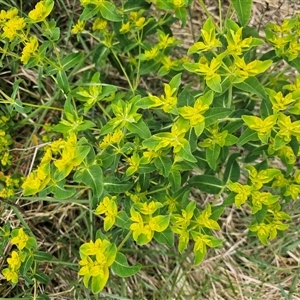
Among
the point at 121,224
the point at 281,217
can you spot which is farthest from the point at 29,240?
the point at 281,217

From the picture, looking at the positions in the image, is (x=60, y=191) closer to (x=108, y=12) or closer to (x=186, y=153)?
(x=186, y=153)

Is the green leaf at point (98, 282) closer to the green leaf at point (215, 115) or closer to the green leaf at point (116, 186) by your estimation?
the green leaf at point (116, 186)

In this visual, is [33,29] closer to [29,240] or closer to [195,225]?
[29,240]

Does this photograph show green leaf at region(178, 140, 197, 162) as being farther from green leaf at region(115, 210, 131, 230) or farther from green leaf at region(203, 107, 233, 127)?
green leaf at region(115, 210, 131, 230)

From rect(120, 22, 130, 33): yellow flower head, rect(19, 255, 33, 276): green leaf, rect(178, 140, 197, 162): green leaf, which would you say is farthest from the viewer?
rect(120, 22, 130, 33): yellow flower head

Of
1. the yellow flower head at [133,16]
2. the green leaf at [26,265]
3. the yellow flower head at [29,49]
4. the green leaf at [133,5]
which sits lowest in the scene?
the green leaf at [26,265]

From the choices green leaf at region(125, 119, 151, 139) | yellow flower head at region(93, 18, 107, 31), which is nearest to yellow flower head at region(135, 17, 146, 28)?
yellow flower head at region(93, 18, 107, 31)

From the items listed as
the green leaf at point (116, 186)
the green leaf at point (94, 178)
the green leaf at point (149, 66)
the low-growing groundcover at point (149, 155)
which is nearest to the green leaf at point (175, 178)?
the low-growing groundcover at point (149, 155)
